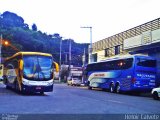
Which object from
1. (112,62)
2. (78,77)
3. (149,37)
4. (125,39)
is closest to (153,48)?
(149,37)

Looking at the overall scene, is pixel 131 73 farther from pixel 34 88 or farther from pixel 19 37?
pixel 19 37

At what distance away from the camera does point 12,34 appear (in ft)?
201

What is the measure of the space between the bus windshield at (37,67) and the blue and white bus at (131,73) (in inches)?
337

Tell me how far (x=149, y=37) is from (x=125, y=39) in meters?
7.93

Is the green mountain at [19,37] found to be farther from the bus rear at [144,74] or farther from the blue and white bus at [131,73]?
the bus rear at [144,74]

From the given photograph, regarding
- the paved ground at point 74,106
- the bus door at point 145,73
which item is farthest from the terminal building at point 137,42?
the paved ground at point 74,106

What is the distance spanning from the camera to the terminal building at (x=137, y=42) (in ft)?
126

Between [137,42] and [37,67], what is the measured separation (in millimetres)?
17072

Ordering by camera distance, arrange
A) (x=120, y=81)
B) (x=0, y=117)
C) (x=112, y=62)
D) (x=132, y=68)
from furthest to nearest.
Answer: (x=112, y=62) < (x=120, y=81) < (x=132, y=68) < (x=0, y=117)

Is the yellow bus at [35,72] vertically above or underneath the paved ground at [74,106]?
above

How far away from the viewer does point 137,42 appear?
137 ft

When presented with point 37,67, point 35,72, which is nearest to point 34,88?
point 35,72

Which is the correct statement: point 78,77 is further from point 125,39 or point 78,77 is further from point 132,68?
point 132,68

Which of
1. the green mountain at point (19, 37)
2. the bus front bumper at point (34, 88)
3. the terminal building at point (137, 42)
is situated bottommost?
the bus front bumper at point (34, 88)
